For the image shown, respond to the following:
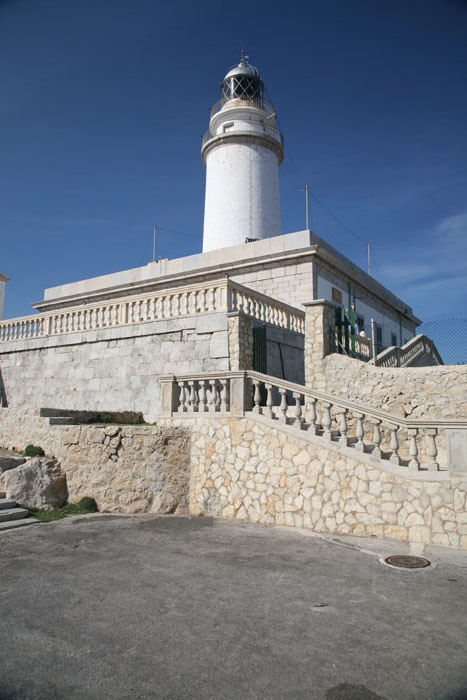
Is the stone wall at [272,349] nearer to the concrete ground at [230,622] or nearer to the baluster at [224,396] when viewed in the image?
the baluster at [224,396]

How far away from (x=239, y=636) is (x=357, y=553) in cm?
319

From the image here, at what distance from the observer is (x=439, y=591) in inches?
209

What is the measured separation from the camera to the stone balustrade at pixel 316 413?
7727 mm

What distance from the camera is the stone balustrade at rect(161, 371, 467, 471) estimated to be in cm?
773

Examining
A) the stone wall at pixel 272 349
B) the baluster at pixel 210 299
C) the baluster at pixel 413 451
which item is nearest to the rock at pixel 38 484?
the stone wall at pixel 272 349

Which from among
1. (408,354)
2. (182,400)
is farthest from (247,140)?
(182,400)

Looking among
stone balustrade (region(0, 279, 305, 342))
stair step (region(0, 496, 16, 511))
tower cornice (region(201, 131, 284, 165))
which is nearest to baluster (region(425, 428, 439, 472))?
stone balustrade (region(0, 279, 305, 342))

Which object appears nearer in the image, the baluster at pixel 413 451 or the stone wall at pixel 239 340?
the baluster at pixel 413 451

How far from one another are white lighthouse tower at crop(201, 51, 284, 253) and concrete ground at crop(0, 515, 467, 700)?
61.8 feet

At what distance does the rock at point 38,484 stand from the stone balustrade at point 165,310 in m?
5.16

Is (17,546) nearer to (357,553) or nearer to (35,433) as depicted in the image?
(35,433)

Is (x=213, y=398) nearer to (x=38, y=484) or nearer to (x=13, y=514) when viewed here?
(x=38, y=484)

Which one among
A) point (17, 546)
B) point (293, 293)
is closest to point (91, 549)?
point (17, 546)

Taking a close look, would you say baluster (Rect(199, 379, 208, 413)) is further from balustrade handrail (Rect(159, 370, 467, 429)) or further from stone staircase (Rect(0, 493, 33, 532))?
stone staircase (Rect(0, 493, 33, 532))
